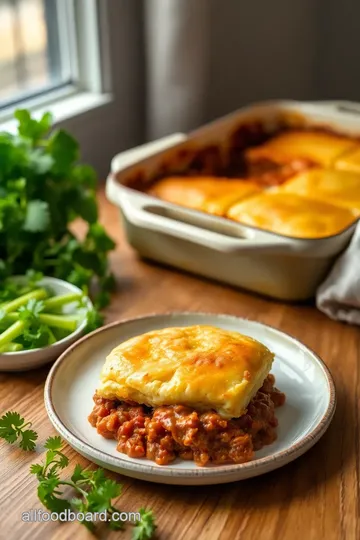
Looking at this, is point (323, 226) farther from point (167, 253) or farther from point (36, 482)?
point (36, 482)

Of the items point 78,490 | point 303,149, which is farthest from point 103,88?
point 78,490

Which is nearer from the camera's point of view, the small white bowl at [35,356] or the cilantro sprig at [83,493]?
the cilantro sprig at [83,493]

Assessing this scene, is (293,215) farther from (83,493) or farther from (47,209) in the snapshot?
(83,493)

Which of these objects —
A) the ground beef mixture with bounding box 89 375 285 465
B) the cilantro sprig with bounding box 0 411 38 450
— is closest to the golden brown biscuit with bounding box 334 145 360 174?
the ground beef mixture with bounding box 89 375 285 465

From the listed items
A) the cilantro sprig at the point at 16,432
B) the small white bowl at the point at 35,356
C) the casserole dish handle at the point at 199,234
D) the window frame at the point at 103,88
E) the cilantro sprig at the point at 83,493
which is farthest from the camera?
the window frame at the point at 103,88

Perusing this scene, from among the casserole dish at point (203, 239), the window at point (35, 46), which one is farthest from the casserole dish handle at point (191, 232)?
the window at point (35, 46)

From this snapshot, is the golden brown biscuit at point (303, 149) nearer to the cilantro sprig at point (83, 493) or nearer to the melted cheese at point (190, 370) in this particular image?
the melted cheese at point (190, 370)

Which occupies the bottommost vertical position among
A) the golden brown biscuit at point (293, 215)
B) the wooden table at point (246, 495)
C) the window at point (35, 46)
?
the wooden table at point (246, 495)
